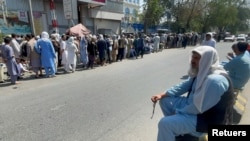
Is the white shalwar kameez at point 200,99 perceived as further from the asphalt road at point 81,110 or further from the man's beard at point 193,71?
the asphalt road at point 81,110

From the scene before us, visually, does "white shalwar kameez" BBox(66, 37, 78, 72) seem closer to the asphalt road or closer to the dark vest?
the asphalt road

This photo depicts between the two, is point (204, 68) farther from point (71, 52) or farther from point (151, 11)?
point (151, 11)

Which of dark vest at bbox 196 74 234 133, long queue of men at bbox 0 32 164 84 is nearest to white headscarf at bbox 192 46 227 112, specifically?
dark vest at bbox 196 74 234 133

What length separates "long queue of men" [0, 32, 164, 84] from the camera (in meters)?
8.49

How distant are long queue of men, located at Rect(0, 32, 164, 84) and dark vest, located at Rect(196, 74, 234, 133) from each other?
23.6ft

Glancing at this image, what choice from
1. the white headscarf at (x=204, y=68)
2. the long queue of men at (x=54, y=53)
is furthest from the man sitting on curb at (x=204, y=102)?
the long queue of men at (x=54, y=53)

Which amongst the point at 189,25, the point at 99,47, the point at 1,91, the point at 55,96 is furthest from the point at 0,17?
the point at 189,25

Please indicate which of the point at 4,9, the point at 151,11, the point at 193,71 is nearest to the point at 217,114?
the point at 193,71

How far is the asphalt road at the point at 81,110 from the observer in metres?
4.05

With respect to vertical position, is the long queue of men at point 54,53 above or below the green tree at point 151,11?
below

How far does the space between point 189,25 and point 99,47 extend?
33.0 m

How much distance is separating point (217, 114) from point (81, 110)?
132 inches

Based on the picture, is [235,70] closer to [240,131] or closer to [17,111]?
[240,131]

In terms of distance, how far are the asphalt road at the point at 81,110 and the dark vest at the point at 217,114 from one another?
1390mm
